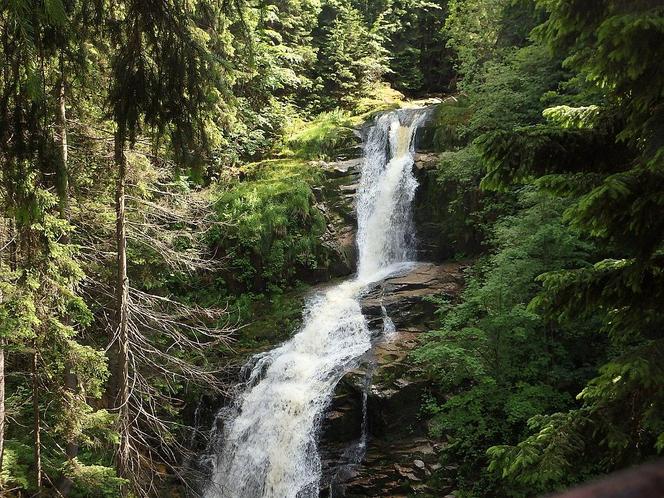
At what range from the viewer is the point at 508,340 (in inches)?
359

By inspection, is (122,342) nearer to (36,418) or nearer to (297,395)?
(36,418)

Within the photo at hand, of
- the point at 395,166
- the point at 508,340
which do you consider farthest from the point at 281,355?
the point at 395,166

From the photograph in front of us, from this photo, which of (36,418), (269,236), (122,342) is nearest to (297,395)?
(122,342)

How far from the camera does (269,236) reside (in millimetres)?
15773

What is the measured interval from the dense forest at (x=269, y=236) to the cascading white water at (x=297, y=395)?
68 centimetres

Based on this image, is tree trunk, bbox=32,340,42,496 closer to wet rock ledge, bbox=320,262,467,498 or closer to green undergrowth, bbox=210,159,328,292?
wet rock ledge, bbox=320,262,467,498

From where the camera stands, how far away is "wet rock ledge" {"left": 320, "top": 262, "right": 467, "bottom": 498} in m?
9.21

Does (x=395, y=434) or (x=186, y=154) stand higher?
(x=186, y=154)

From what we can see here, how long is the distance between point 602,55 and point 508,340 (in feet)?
21.8

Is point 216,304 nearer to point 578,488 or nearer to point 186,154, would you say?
point 186,154

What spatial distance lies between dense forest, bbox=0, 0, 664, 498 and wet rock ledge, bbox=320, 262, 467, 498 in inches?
15.0

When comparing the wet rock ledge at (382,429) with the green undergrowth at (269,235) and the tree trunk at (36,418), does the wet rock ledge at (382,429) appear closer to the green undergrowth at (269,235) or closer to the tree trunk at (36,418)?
the green undergrowth at (269,235)

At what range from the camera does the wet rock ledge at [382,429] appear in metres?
9.21

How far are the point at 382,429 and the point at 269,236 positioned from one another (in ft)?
25.2
